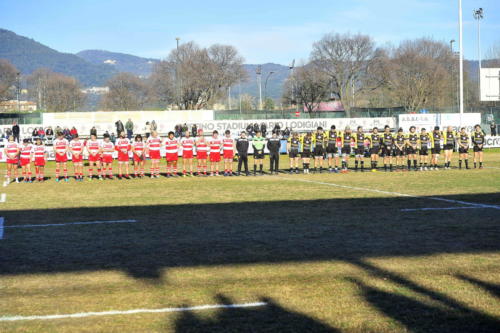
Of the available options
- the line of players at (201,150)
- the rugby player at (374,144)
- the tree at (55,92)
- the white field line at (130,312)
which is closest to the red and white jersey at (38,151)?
the line of players at (201,150)

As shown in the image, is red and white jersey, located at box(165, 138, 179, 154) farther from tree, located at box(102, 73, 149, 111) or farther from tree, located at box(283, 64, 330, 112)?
tree, located at box(102, 73, 149, 111)

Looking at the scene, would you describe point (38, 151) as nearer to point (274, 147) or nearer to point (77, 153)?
point (77, 153)

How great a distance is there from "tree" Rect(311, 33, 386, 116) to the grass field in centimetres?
6613

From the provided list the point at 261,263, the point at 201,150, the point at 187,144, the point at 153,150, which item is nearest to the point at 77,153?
the point at 153,150

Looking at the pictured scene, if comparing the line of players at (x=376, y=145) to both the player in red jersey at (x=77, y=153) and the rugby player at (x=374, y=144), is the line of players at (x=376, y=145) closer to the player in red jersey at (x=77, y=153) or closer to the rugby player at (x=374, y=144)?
the rugby player at (x=374, y=144)

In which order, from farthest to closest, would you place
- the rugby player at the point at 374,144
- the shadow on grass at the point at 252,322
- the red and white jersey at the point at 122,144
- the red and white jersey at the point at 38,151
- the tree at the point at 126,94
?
1. the tree at the point at 126,94
2. the rugby player at the point at 374,144
3. the red and white jersey at the point at 122,144
4. the red and white jersey at the point at 38,151
5. the shadow on grass at the point at 252,322

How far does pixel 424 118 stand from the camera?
4259 cm

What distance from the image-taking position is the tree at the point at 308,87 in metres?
82.5

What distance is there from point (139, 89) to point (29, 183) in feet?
352

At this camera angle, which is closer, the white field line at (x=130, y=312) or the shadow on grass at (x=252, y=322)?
the shadow on grass at (x=252, y=322)

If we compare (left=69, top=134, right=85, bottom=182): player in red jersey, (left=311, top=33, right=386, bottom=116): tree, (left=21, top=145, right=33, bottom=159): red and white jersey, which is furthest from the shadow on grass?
(left=311, top=33, right=386, bottom=116): tree

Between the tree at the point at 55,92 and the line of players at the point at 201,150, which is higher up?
the tree at the point at 55,92

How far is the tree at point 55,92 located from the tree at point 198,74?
64.9ft

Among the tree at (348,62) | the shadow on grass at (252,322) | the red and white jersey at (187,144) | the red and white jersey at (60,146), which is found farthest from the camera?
the tree at (348,62)
